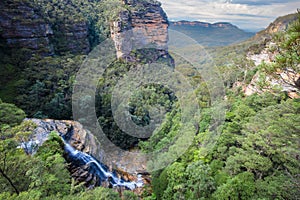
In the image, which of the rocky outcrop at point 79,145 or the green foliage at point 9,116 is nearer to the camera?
the green foliage at point 9,116

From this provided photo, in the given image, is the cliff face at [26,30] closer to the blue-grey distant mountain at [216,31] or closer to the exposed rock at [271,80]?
the exposed rock at [271,80]

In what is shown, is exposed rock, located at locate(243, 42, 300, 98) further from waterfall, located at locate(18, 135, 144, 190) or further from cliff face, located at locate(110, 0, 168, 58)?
cliff face, located at locate(110, 0, 168, 58)

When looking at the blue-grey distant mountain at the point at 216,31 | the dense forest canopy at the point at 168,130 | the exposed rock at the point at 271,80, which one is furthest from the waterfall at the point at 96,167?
the blue-grey distant mountain at the point at 216,31

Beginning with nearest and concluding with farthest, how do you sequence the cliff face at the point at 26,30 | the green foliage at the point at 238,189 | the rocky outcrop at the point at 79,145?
the green foliage at the point at 238,189, the rocky outcrop at the point at 79,145, the cliff face at the point at 26,30

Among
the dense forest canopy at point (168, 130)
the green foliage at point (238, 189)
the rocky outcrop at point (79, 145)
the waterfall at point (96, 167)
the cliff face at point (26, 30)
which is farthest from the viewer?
the cliff face at point (26, 30)

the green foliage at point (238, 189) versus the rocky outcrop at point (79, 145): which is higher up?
the green foliage at point (238, 189)

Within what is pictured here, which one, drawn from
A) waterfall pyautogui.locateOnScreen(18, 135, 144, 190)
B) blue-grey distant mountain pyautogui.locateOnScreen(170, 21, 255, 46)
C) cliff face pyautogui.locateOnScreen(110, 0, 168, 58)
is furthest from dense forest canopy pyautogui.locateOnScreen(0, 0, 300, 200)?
blue-grey distant mountain pyautogui.locateOnScreen(170, 21, 255, 46)
